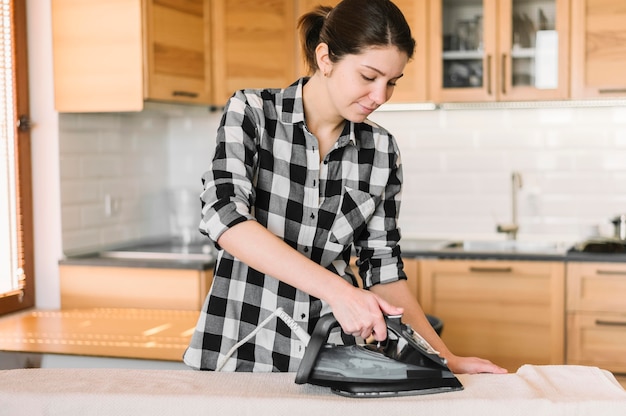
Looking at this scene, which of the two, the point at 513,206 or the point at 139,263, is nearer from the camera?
the point at 139,263

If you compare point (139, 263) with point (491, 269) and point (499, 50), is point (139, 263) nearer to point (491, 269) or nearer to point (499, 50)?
point (491, 269)

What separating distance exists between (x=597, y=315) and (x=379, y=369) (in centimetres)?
221

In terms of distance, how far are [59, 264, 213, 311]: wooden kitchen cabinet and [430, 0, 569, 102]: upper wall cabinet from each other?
1391 mm

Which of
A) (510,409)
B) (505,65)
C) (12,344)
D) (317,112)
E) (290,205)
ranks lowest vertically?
(12,344)

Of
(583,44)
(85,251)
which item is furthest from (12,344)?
(583,44)

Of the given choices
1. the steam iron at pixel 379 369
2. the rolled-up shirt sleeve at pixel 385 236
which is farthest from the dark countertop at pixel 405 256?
the steam iron at pixel 379 369

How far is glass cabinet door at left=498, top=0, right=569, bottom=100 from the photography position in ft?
12.2

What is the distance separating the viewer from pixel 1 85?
3.31 meters

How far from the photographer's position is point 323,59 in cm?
175

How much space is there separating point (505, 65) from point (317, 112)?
2.14 m

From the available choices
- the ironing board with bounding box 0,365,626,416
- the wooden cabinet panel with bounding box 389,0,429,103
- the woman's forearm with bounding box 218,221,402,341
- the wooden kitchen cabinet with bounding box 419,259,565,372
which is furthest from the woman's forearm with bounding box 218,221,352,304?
the wooden cabinet panel with bounding box 389,0,429,103

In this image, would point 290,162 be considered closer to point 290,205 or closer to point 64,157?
point 290,205

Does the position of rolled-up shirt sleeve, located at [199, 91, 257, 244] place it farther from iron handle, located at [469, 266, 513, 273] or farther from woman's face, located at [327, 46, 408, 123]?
iron handle, located at [469, 266, 513, 273]

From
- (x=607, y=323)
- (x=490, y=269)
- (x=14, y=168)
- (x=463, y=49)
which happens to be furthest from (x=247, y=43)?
(x=607, y=323)
